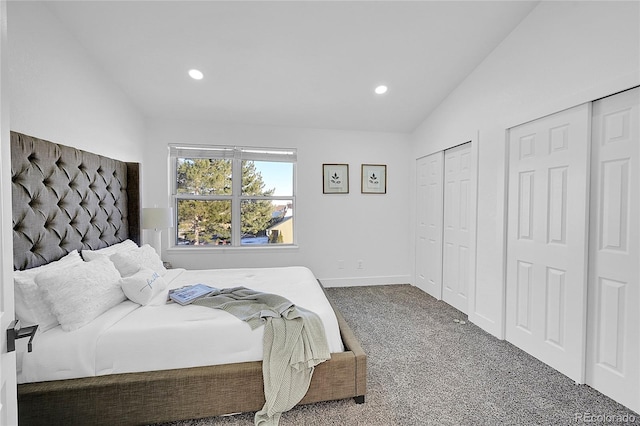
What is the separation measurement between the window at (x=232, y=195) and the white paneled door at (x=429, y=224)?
181cm

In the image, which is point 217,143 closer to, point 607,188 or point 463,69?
point 463,69

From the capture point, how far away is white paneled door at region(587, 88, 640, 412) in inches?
68.5

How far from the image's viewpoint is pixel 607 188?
1.89 meters

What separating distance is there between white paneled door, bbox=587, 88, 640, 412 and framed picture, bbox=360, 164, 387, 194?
2.51 metres

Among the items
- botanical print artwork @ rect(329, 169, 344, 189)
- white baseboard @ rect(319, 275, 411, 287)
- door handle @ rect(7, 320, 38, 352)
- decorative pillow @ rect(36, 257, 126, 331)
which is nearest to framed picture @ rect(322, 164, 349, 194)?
botanical print artwork @ rect(329, 169, 344, 189)

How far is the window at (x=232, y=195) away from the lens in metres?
3.93

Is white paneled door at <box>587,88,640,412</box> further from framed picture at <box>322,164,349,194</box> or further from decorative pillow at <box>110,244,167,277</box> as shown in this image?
decorative pillow at <box>110,244,167,277</box>

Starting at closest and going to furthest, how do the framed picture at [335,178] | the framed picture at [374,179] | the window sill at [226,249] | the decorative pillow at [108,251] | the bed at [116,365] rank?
the bed at [116,365] → the decorative pillow at [108,251] → the window sill at [226,249] → the framed picture at [335,178] → the framed picture at [374,179]

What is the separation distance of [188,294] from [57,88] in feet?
5.84

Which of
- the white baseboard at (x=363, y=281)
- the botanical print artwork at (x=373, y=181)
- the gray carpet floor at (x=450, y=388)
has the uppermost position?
the botanical print artwork at (x=373, y=181)

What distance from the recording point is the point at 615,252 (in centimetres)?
184

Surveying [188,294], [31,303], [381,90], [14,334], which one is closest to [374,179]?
[381,90]

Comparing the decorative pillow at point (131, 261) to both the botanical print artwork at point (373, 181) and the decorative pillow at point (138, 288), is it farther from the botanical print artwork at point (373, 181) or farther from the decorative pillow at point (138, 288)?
the botanical print artwork at point (373, 181)

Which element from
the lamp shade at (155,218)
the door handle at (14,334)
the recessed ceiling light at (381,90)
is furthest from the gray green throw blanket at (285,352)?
the recessed ceiling light at (381,90)
